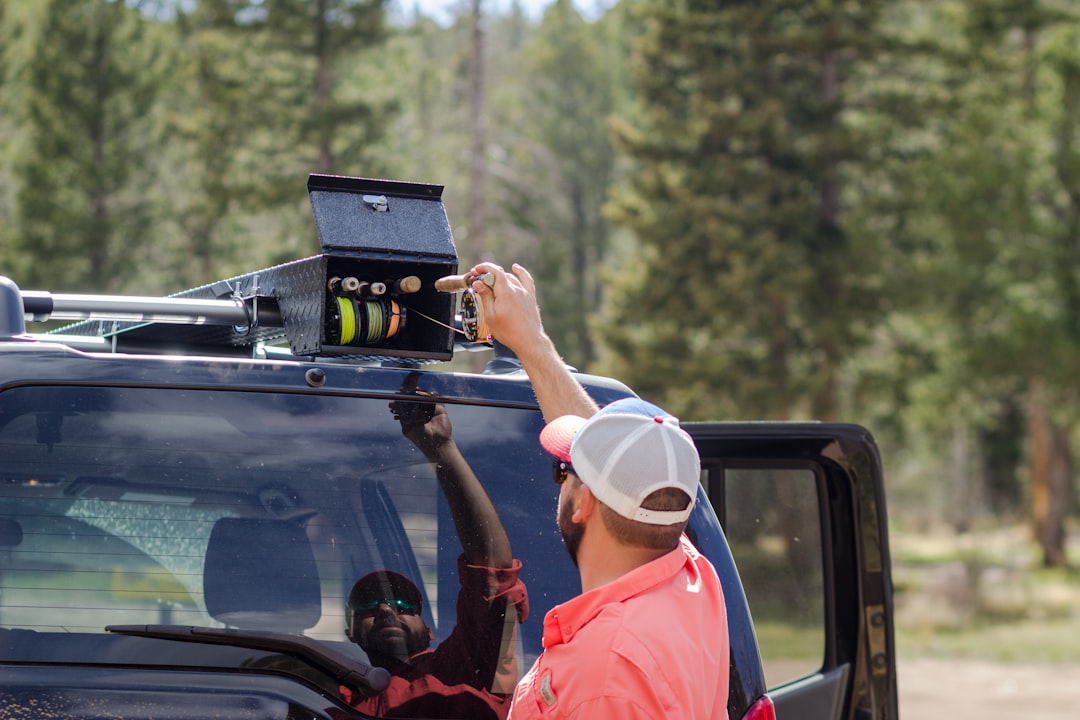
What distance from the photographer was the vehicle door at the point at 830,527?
11.6ft

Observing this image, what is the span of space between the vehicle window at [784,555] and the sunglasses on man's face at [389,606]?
108 cm

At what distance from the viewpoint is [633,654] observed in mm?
2146

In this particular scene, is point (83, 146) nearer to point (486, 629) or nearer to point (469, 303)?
point (469, 303)

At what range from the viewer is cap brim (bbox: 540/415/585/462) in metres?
2.48

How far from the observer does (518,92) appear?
53.0 metres

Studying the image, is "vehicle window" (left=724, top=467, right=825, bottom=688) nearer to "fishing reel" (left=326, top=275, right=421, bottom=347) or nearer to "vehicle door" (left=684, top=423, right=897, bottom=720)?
"vehicle door" (left=684, top=423, right=897, bottom=720)

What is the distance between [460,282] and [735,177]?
26002 mm

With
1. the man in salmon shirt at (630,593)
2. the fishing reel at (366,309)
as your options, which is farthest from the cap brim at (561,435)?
the fishing reel at (366,309)

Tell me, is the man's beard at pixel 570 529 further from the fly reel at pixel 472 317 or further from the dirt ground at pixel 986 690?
the dirt ground at pixel 986 690

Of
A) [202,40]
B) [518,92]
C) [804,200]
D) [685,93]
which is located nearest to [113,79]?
[202,40]

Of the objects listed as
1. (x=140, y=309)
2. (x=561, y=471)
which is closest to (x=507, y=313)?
(x=561, y=471)

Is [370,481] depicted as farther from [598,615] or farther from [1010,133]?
[1010,133]

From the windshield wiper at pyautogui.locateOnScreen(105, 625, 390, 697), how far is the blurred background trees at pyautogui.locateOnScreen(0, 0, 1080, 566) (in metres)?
24.7

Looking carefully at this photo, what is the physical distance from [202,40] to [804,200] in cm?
1486
